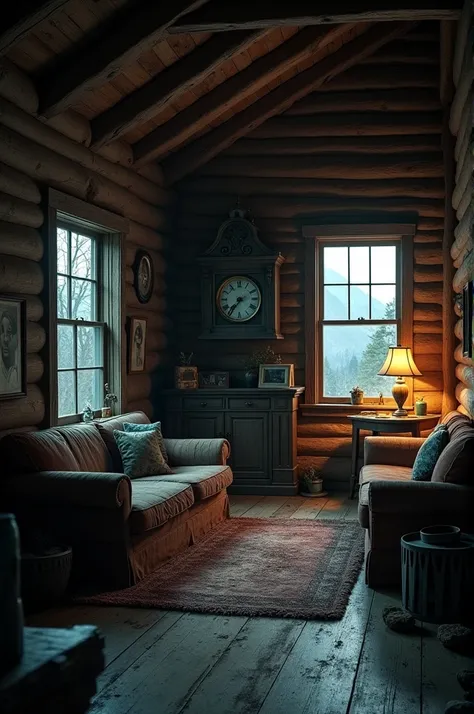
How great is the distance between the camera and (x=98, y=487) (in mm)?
4996

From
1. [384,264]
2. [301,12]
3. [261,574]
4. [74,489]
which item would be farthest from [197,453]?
[301,12]

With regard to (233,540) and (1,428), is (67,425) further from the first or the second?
(233,540)

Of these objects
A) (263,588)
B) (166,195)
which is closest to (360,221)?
(166,195)

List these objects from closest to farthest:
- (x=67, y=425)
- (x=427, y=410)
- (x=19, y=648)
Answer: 1. (x=19, y=648)
2. (x=67, y=425)
3. (x=427, y=410)

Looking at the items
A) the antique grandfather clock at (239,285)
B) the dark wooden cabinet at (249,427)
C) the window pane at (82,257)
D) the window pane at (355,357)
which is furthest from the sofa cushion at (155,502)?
the window pane at (355,357)

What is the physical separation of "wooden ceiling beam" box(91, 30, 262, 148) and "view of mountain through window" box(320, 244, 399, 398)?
277cm

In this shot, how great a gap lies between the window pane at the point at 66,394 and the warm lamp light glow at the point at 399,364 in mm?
3095

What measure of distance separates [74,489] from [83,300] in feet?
7.85

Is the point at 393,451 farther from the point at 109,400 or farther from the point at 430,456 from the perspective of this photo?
the point at 109,400

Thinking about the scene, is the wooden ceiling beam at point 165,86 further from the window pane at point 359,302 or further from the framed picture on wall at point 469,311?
the window pane at point 359,302

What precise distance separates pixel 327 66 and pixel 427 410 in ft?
12.0

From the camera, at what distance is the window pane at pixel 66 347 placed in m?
6.52

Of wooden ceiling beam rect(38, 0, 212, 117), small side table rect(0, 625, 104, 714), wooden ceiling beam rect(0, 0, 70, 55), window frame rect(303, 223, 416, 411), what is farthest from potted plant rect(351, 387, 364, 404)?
small side table rect(0, 625, 104, 714)

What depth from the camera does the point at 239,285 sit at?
8828 millimetres
